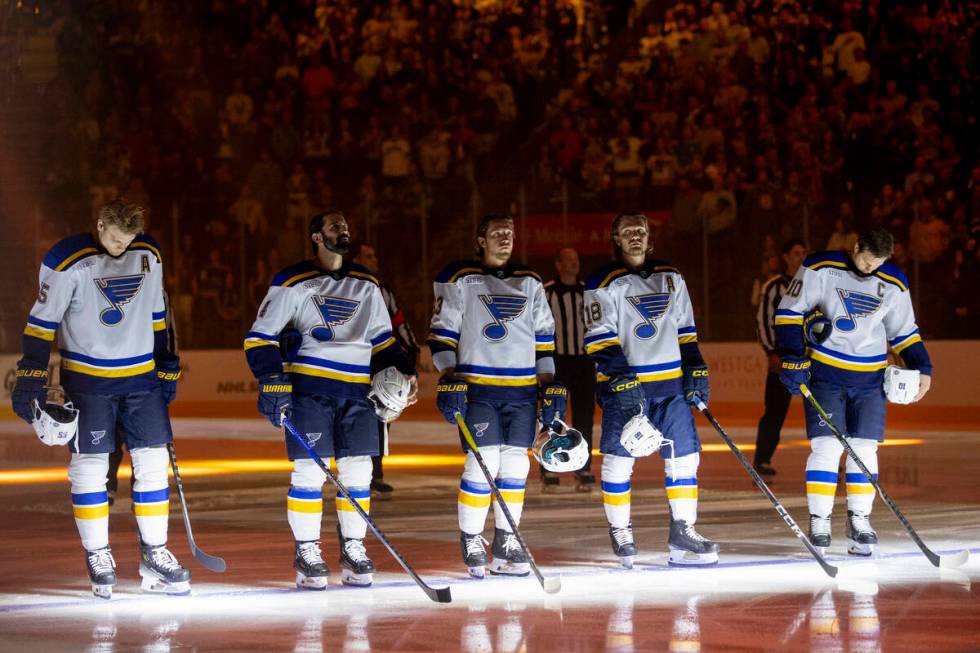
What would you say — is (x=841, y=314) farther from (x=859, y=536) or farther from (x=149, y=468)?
(x=149, y=468)

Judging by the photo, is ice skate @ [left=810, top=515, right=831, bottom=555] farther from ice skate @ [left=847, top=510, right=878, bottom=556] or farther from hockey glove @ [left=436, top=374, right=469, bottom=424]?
hockey glove @ [left=436, top=374, right=469, bottom=424]

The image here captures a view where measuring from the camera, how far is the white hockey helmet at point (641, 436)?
7336 mm

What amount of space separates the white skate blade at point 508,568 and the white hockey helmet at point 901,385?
2.06 meters

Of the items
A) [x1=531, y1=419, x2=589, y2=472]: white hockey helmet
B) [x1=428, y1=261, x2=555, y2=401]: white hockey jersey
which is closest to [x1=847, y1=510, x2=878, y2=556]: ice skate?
[x1=531, y1=419, x2=589, y2=472]: white hockey helmet

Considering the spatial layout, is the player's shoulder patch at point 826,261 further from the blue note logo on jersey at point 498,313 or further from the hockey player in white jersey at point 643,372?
the blue note logo on jersey at point 498,313

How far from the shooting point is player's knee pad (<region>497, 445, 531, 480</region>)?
735 centimetres

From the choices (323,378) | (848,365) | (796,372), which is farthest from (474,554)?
(848,365)

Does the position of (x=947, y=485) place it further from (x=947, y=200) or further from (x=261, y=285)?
(x=261, y=285)

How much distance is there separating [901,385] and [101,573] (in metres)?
3.93

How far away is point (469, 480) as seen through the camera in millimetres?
7328

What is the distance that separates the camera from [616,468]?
7586 mm

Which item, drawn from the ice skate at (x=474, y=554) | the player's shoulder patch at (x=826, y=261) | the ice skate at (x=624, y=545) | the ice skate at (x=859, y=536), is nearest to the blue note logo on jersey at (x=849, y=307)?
the player's shoulder patch at (x=826, y=261)

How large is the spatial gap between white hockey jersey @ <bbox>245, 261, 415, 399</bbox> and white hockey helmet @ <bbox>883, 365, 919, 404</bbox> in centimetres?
265

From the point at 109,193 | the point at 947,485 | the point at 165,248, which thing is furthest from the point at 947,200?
the point at 109,193
